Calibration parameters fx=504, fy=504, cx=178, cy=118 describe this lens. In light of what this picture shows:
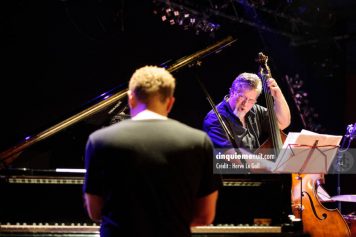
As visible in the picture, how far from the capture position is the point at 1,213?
3420 millimetres

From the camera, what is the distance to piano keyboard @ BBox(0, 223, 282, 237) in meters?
3.31

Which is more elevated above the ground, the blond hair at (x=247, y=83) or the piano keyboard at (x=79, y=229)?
the blond hair at (x=247, y=83)

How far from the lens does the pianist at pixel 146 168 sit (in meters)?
2.21

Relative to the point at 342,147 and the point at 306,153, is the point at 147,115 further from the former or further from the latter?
→ the point at 342,147

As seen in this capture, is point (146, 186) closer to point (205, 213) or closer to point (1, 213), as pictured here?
point (205, 213)

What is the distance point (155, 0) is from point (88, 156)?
4.21 metres

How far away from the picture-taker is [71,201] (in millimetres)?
3479

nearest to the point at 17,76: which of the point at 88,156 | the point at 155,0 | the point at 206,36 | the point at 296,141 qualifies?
the point at 155,0

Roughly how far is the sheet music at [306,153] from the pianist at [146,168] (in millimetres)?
1857

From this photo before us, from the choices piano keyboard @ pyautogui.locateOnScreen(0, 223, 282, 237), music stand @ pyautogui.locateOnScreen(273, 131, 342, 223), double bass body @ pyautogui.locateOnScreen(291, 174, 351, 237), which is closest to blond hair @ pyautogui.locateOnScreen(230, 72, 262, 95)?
double bass body @ pyautogui.locateOnScreen(291, 174, 351, 237)

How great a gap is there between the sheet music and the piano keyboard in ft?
2.34

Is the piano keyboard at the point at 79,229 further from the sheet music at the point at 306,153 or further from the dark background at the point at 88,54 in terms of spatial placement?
the dark background at the point at 88,54

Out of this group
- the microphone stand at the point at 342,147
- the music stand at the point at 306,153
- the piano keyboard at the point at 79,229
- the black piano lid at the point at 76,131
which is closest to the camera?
the piano keyboard at the point at 79,229

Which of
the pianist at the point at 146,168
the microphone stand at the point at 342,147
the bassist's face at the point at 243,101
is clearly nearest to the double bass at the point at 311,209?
the bassist's face at the point at 243,101
